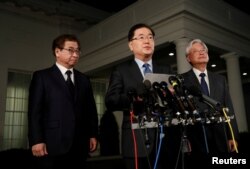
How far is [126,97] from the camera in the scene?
1.58 meters

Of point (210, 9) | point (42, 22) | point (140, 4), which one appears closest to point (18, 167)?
point (140, 4)

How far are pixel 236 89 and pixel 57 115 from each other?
22.5 feet

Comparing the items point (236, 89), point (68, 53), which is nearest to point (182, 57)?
point (236, 89)

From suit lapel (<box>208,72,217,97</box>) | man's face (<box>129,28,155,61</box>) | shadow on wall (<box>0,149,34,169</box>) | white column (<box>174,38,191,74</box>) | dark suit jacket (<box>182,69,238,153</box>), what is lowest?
shadow on wall (<box>0,149,34,169</box>)

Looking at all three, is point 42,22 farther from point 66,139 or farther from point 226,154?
point 226,154

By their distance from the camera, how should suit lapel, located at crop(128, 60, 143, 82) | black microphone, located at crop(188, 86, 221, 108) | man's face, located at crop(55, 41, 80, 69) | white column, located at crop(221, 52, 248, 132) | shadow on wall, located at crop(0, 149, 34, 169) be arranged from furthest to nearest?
white column, located at crop(221, 52, 248, 132) → shadow on wall, located at crop(0, 149, 34, 169) → man's face, located at crop(55, 41, 80, 69) → suit lapel, located at crop(128, 60, 143, 82) → black microphone, located at crop(188, 86, 221, 108)

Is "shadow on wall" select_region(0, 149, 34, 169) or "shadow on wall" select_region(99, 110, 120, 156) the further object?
"shadow on wall" select_region(99, 110, 120, 156)

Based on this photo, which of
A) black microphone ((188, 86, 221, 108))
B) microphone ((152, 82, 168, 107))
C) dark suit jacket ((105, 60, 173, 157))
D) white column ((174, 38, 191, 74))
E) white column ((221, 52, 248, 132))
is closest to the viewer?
microphone ((152, 82, 168, 107))

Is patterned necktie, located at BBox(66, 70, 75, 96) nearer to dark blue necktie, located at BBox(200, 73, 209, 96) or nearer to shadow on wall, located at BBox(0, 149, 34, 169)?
dark blue necktie, located at BBox(200, 73, 209, 96)

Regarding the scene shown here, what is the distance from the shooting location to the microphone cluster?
1404mm

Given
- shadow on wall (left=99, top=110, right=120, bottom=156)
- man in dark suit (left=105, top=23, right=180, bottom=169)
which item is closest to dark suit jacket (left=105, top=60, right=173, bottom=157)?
man in dark suit (left=105, top=23, right=180, bottom=169)

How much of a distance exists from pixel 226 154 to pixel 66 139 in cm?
142

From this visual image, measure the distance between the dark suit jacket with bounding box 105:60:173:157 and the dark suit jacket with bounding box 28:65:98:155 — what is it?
0.58 meters

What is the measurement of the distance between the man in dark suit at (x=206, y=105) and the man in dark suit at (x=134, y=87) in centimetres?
46
